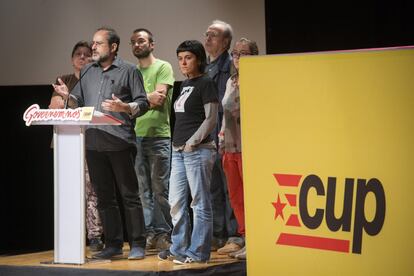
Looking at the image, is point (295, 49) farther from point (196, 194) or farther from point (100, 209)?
point (100, 209)

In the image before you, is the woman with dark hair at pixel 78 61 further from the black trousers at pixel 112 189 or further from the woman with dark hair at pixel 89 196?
the black trousers at pixel 112 189

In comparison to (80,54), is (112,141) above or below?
below

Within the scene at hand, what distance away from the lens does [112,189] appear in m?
4.71

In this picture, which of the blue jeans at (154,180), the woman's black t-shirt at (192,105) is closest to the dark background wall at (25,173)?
Result: the blue jeans at (154,180)

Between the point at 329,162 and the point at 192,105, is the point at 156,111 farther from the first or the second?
the point at 329,162

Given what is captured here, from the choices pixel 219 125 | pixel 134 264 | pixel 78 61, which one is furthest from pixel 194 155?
pixel 78 61

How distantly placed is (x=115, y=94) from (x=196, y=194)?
33.8 inches

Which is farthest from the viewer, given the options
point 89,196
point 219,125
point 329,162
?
point 89,196

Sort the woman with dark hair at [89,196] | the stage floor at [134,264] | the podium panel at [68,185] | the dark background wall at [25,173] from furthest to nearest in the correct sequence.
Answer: the dark background wall at [25,173], the woman with dark hair at [89,196], the podium panel at [68,185], the stage floor at [134,264]

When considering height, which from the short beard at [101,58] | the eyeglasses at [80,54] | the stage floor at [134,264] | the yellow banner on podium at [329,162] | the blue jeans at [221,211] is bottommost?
the stage floor at [134,264]

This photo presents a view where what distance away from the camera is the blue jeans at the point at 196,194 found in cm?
441

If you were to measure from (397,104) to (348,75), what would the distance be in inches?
6.6

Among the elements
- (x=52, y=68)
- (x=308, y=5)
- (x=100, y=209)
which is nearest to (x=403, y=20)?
(x=308, y=5)

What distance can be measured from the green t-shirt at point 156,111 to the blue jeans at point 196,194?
512mm
